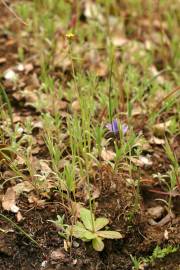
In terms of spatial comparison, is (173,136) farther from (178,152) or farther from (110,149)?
(110,149)

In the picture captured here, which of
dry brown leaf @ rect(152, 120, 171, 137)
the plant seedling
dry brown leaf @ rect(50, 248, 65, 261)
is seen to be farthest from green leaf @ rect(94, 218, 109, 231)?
dry brown leaf @ rect(152, 120, 171, 137)

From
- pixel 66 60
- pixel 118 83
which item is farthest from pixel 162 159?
pixel 66 60

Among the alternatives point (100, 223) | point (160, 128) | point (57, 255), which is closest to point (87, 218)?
point (100, 223)

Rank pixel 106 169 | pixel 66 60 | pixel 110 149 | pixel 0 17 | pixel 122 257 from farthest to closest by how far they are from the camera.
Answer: pixel 0 17 → pixel 66 60 → pixel 110 149 → pixel 106 169 → pixel 122 257

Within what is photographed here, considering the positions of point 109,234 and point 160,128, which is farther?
point 160,128

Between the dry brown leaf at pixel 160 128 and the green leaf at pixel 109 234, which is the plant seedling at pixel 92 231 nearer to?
the green leaf at pixel 109 234

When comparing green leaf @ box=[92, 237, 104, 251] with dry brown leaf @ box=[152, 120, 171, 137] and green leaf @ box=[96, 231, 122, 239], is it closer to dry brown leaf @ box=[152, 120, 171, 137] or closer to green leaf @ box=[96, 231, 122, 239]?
green leaf @ box=[96, 231, 122, 239]

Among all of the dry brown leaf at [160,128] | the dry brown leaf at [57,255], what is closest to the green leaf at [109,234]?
the dry brown leaf at [57,255]

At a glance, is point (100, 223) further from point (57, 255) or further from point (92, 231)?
point (57, 255)
